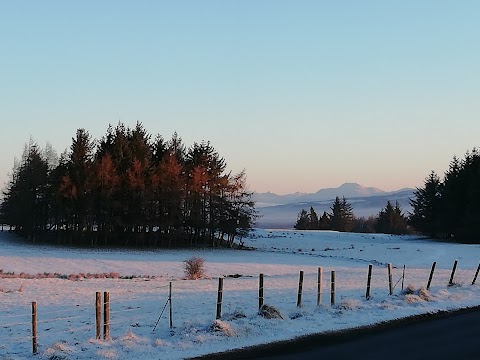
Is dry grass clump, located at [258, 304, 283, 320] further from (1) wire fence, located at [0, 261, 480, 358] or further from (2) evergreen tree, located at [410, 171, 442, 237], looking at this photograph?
(2) evergreen tree, located at [410, 171, 442, 237]

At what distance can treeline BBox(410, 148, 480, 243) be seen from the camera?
7501 centimetres

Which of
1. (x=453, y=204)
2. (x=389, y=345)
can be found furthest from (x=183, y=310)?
(x=453, y=204)

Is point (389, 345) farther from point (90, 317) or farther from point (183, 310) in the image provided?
→ point (90, 317)

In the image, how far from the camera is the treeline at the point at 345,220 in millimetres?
127062

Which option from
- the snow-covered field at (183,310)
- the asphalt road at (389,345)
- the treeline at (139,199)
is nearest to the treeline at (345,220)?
the treeline at (139,199)

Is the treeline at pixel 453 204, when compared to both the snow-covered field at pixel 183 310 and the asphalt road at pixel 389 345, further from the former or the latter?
the asphalt road at pixel 389 345

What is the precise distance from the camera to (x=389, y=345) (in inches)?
554

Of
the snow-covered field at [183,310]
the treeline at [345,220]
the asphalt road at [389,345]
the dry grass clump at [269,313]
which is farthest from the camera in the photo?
the treeline at [345,220]

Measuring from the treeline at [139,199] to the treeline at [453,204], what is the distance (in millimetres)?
29289

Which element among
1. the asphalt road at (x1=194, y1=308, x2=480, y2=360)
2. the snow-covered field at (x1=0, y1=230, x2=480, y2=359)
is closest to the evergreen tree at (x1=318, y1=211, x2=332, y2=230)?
the snow-covered field at (x1=0, y1=230, x2=480, y2=359)

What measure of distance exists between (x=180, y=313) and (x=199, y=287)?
845 cm

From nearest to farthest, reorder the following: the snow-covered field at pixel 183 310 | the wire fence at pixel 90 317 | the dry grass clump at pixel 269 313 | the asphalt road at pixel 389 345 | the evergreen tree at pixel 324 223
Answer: the asphalt road at pixel 389 345
the snow-covered field at pixel 183 310
the wire fence at pixel 90 317
the dry grass clump at pixel 269 313
the evergreen tree at pixel 324 223

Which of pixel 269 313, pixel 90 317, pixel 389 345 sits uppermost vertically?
pixel 269 313

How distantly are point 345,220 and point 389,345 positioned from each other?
133m
